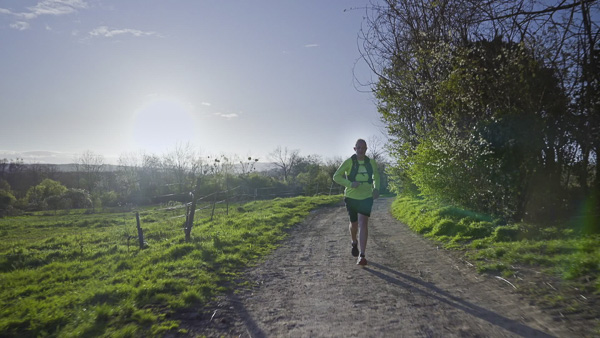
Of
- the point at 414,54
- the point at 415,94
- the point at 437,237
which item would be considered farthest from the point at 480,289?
the point at 415,94

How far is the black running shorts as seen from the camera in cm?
628

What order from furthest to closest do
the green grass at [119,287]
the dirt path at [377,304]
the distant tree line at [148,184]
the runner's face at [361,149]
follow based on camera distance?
the distant tree line at [148,184], the runner's face at [361,149], the green grass at [119,287], the dirt path at [377,304]

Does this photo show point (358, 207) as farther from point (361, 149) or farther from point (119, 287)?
point (119, 287)

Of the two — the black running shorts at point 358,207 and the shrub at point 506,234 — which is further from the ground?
the black running shorts at point 358,207

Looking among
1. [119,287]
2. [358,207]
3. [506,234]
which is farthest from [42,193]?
[506,234]

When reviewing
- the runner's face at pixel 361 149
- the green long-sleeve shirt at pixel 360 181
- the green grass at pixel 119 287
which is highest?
the runner's face at pixel 361 149

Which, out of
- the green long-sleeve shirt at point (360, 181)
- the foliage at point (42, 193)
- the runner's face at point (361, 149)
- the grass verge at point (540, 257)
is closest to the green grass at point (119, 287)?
the green long-sleeve shirt at point (360, 181)

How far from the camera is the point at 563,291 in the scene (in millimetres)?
4121

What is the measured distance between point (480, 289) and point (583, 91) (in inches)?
188

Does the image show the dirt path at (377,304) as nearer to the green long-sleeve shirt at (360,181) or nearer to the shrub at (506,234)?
the shrub at (506,234)

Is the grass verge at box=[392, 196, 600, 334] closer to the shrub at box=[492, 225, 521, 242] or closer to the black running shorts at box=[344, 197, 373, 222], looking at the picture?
the shrub at box=[492, 225, 521, 242]

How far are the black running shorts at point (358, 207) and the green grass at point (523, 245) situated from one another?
185 cm

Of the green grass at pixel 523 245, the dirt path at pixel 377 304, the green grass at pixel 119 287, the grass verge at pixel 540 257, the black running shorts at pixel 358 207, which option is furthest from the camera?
the black running shorts at pixel 358 207

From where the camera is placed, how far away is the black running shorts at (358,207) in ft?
20.6
